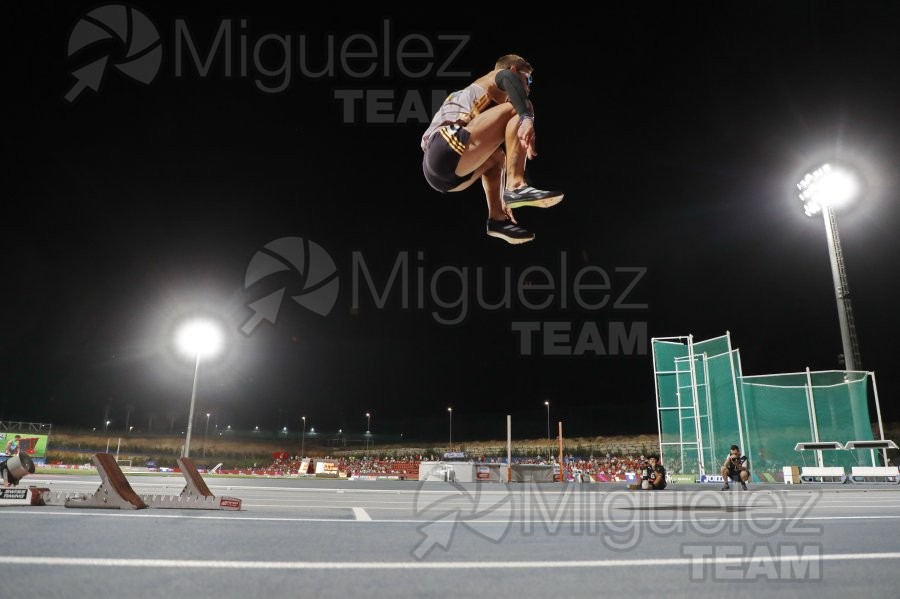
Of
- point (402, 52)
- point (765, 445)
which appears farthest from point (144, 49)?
point (765, 445)

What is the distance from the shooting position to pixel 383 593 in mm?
2043

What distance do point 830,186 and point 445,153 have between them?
31454 millimetres

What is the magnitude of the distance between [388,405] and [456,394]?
9.07 m

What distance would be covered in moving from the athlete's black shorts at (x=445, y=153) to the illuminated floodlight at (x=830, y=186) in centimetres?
3103

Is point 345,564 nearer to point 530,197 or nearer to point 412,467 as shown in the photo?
point 530,197

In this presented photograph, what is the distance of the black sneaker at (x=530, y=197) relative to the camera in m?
3.48

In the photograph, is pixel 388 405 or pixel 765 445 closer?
pixel 765 445

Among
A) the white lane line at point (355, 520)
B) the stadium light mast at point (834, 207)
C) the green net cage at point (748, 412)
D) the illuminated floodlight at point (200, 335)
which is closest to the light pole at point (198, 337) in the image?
the illuminated floodlight at point (200, 335)

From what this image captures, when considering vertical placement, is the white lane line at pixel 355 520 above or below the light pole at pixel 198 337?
below

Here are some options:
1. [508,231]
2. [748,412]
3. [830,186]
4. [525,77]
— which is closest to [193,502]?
[508,231]

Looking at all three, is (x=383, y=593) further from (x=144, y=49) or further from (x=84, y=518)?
(x=144, y=49)

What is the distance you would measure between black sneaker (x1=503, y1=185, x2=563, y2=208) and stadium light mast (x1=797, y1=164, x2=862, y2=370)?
27.7m

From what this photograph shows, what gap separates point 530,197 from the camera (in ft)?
11.5

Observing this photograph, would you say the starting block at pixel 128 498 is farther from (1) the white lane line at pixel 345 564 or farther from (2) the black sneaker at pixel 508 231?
(2) the black sneaker at pixel 508 231
